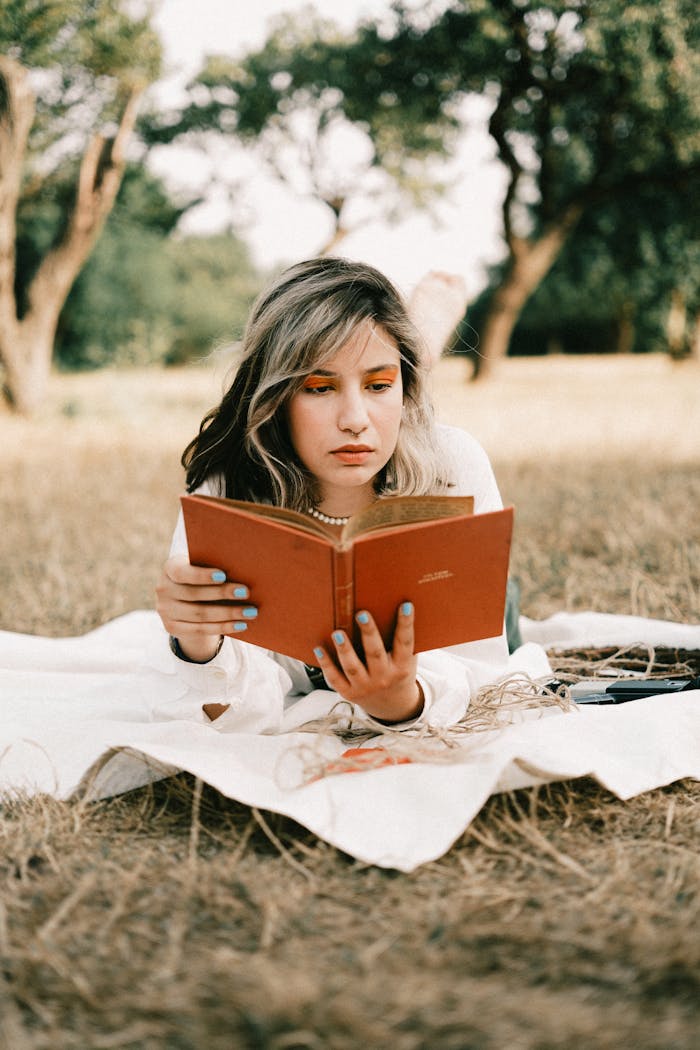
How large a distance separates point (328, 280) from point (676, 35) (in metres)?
11.8

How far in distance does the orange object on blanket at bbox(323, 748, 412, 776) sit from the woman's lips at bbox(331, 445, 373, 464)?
63 centimetres

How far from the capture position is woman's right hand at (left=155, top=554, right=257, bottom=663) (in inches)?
67.9

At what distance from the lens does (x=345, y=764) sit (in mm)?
1808

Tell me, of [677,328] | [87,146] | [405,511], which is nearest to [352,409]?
[405,511]

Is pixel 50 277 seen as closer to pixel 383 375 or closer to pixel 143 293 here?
pixel 383 375

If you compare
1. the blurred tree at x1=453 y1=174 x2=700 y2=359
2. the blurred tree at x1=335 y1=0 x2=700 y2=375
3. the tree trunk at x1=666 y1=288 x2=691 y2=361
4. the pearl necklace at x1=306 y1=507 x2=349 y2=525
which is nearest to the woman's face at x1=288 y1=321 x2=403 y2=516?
the pearl necklace at x1=306 y1=507 x2=349 y2=525

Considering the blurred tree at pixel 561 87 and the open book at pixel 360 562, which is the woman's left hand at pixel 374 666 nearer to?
the open book at pixel 360 562

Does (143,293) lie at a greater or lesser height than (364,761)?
greater

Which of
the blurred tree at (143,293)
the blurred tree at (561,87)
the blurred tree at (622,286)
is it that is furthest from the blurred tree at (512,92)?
the blurred tree at (143,293)

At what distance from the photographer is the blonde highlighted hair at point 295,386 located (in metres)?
2.03

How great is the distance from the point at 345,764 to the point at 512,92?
13.7 metres

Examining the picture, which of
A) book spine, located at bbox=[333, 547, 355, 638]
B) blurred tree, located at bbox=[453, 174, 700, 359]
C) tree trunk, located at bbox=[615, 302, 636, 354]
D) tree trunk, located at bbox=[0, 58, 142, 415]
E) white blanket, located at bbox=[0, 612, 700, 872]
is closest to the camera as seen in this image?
book spine, located at bbox=[333, 547, 355, 638]

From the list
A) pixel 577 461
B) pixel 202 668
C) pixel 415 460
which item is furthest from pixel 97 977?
pixel 577 461

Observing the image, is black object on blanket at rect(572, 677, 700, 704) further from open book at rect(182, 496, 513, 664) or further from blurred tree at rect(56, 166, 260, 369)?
blurred tree at rect(56, 166, 260, 369)
